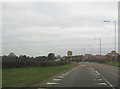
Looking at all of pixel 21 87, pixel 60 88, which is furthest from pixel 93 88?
pixel 21 87

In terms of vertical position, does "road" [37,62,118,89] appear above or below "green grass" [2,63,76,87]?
below

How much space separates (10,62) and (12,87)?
19.6 m

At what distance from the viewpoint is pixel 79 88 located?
43.4 feet

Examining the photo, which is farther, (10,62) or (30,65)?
(30,65)

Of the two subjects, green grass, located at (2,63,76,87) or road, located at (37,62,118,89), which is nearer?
green grass, located at (2,63,76,87)

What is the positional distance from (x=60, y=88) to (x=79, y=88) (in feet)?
3.88

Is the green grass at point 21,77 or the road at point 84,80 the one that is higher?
the green grass at point 21,77

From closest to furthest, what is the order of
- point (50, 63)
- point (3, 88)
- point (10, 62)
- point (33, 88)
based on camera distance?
1. point (3, 88)
2. point (33, 88)
3. point (10, 62)
4. point (50, 63)

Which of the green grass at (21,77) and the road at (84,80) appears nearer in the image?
the green grass at (21,77)

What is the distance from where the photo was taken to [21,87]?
493 inches

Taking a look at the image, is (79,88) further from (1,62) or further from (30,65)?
(30,65)

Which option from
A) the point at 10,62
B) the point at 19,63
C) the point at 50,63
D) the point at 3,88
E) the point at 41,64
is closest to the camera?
the point at 3,88

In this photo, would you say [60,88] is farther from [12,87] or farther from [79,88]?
[12,87]

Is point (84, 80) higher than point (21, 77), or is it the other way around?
point (21, 77)
